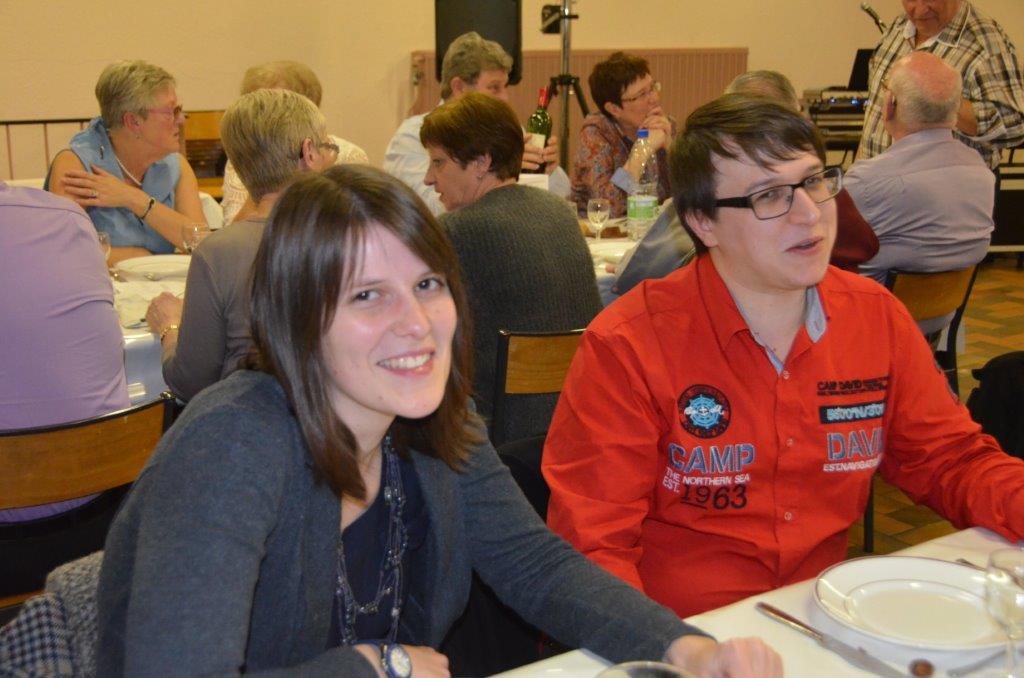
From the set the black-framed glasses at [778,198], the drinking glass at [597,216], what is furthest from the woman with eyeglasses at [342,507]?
the drinking glass at [597,216]

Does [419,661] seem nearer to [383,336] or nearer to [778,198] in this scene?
Result: [383,336]

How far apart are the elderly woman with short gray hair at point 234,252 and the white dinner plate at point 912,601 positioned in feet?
4.88

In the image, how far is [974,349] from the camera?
564cm

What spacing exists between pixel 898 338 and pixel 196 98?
248 inches

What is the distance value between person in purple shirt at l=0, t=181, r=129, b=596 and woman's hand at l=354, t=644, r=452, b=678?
123cm

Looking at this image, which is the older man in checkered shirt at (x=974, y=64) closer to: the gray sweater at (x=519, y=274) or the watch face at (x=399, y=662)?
the gray sweater at (x=519, y=274)

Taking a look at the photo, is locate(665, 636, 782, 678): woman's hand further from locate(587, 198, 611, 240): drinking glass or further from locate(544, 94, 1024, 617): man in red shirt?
locate(587, 198, 611, 240): drinking glass

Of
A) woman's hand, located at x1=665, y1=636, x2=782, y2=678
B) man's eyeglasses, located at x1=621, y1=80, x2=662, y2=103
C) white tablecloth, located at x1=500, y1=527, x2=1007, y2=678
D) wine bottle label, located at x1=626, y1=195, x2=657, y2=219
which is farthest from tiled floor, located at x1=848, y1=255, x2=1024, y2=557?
woman's hand, located at x1=665, y1=636, x2=782, y2=678

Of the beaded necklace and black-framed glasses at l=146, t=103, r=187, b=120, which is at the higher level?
black-framed glasses at l=146, t=103, r=187, b=120

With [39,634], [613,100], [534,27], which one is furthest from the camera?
[534,27]

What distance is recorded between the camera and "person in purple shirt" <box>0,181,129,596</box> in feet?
7.00

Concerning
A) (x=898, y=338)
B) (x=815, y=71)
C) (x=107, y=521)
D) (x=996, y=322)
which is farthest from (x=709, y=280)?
(x=815, y=71)

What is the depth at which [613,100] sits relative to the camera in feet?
15.7

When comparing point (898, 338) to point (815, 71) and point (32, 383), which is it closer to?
point (32, 383)
